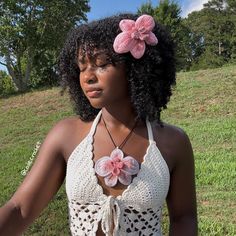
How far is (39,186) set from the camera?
1.29 meters

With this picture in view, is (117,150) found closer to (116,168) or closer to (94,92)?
(116,168)

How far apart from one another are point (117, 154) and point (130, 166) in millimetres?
46

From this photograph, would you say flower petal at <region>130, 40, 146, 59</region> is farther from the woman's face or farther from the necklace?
the necklace

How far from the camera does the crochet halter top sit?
1.23m

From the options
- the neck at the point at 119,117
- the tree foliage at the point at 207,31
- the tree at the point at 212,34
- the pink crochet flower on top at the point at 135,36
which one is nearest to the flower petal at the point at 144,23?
the pink crochet flower on top at the point at 135,36

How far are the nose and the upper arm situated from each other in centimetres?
16

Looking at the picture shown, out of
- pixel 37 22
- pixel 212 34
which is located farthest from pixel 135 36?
pixel 212 34

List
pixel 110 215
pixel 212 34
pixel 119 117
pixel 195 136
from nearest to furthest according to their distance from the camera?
pixel 110 215 → pixel 119 117 → pixel 195 136 → pixel 212 34

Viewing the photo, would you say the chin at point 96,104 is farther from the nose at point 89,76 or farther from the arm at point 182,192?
the arm at point 182,192

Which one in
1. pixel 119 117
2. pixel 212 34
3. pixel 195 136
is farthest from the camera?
pixel 212 34

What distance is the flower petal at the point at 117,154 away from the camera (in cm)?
125

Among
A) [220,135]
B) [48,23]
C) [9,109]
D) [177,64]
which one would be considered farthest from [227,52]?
[177,64]

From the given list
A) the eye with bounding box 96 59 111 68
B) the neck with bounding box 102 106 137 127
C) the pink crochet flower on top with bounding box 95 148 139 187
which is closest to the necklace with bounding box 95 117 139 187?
the pink crochet flower on top with bounding box 95 148 139 187

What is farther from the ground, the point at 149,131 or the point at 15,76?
the point at 149,131
